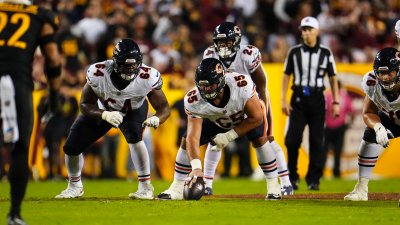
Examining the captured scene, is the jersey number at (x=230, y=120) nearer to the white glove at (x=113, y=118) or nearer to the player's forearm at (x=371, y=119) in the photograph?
the white glove at (x=113, y=118)

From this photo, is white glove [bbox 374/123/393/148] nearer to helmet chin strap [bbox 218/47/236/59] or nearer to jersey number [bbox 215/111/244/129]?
jersey number [bbox 215/111/244/129]

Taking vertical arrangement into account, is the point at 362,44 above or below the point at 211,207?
above

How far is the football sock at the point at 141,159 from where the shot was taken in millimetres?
8961

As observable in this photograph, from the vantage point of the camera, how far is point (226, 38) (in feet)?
31.3

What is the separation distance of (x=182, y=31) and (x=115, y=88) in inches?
320

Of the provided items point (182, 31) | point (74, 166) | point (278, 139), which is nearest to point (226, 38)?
point (74, 166)

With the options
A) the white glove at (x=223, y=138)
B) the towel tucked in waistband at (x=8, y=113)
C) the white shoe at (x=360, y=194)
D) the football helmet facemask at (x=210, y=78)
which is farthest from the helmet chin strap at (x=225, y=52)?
the towel tucked in waistband at (x=8, y=113)

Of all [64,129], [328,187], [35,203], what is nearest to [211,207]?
[35,203]

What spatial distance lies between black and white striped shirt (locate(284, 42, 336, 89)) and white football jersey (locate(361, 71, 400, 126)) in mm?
2842

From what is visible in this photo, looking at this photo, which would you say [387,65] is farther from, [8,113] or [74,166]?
[8,113]

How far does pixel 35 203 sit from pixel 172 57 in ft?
27.6

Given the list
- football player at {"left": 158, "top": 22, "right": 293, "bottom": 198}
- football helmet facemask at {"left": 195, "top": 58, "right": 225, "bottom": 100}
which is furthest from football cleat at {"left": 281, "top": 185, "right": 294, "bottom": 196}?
football helmet facemask at {"left": 195, "top": 58, "right": 225, "bottom": 100}

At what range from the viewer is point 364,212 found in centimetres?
765

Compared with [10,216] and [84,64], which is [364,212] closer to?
[10,216]
